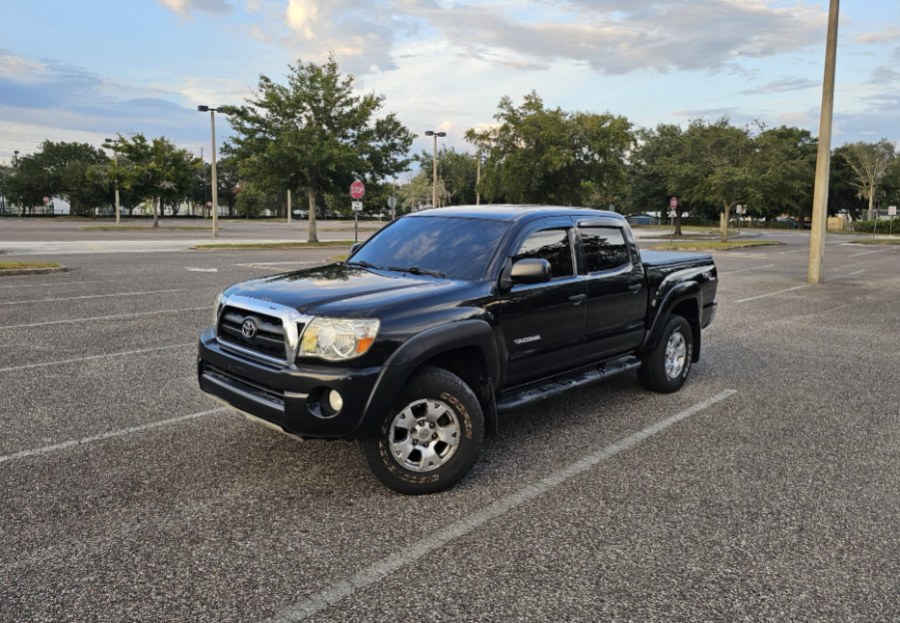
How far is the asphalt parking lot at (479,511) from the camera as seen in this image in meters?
3.01

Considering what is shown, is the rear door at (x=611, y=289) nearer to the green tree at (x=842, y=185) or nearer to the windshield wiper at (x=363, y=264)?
the windshield wiper at (x=363, y=264)

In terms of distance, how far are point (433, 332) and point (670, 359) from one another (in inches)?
131

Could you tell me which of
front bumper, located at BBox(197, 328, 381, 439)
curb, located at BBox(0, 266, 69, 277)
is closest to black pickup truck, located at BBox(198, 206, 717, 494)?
front bumper, located at BBox(197, 328, 381, 439)

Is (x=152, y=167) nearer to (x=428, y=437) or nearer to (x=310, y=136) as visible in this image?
(x=310, y=136)

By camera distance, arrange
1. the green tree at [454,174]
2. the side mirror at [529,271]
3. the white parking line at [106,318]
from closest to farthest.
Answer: the side mirror at [529,271], the white parking line at [106,318], the green tree at [454,174]

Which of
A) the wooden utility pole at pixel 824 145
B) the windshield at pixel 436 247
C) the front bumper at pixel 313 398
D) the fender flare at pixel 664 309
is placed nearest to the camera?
the front bumper at pixel 313 398

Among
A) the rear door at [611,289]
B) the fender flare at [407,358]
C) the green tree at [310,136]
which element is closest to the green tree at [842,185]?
the green tree at [310,136]

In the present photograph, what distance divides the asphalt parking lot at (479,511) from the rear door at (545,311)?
2.05 ft

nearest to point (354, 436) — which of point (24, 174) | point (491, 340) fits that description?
point (491, 340)

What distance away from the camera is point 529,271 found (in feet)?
14.7

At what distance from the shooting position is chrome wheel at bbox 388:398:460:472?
13.2ft

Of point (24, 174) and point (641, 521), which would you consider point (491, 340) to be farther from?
point (24, 174)

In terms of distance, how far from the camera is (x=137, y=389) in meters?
6.36

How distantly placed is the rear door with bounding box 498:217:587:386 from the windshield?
0.25m
